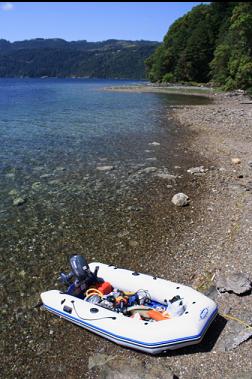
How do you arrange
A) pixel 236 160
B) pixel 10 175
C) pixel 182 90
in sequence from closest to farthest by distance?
1. pixel 10 175
2. pixel 236 160
3. pixel 182 90

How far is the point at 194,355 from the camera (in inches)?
274

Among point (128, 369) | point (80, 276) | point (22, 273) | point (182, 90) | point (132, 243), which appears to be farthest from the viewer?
point (182, 90)

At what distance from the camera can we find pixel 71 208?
14.0 m

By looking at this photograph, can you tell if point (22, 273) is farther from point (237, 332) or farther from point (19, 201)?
point (237, 332)

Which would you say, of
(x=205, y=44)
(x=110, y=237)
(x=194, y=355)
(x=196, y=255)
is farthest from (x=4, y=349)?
(x=205, y=44)

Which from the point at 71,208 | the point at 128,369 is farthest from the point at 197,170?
the point at 128,369

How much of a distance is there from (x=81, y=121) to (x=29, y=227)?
24.9 m

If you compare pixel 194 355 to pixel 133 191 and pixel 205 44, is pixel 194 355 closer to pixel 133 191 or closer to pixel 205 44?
pixel 133 191

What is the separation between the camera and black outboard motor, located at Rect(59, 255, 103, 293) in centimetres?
882

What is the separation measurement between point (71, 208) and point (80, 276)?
217 inches

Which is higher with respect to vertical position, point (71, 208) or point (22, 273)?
point (71, 208)

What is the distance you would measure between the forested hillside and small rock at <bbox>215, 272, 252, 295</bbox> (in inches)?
2270

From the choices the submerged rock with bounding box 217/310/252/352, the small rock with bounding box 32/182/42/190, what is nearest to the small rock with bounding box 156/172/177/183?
the small rock with bounding box 32/182/42/190

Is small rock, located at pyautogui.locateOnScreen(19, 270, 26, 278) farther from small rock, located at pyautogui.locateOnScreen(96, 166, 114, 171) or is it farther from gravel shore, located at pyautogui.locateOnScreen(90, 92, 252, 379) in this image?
small rock, located at pyautogui.locateOnScreen(96, 166, 114, 171)
